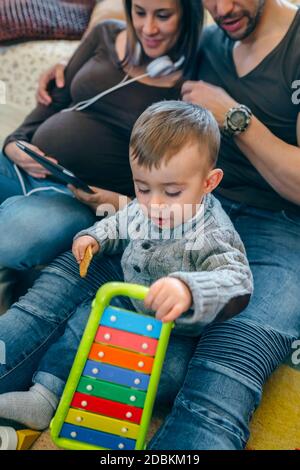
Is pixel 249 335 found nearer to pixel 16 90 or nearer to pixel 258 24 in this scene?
pixel 258 24

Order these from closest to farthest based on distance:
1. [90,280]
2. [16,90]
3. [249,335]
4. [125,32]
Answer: [249,335] < [90,280] < [125,32] < [16,90]

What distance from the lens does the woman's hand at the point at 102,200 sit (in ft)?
4.09

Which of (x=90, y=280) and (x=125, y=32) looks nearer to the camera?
(x=90, y=280)

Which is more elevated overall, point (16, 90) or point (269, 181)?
point (269, 181)

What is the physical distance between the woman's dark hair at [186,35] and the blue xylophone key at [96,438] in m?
0.84

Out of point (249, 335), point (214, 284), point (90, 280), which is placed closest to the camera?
point (214, 284)

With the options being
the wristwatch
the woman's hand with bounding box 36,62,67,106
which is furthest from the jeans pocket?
the woman's hand with bounding box 36,62,67,106

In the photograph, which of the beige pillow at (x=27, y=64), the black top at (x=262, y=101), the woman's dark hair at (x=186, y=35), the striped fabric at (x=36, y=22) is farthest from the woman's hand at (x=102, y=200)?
the striped fabric at (x=36, y=22)

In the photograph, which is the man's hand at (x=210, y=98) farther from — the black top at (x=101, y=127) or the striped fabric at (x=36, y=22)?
the striped fabric at (x=36, y=22)

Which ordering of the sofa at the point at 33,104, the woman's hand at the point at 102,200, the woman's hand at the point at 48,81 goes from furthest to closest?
the woman's hand at the point at 48,81 < the woman's hand at the point at 102,200 < the sofa at the point at 33,104

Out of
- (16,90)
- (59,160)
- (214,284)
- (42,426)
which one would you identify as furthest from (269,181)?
(16,90)

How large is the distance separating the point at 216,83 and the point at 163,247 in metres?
0.49

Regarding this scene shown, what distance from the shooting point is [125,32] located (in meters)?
1.41

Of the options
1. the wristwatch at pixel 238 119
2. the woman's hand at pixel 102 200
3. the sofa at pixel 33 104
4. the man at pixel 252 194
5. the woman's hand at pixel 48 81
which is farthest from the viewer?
the woman's hand at pixel 48 81
